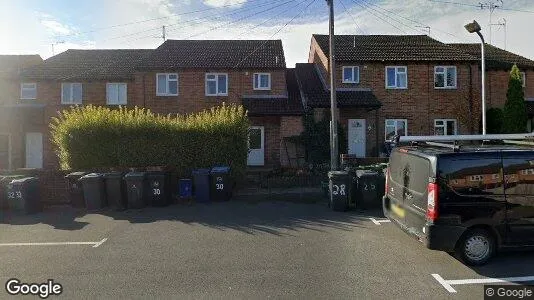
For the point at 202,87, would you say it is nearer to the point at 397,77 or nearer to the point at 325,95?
the point at 325,95

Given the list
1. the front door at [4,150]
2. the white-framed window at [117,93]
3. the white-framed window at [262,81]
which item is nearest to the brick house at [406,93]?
the white-framed window at [262,81]

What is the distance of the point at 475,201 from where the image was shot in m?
5.04

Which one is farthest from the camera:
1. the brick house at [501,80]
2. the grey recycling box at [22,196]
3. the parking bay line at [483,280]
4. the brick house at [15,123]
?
the brick house at [501,80]

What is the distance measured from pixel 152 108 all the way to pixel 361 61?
34.4 feet

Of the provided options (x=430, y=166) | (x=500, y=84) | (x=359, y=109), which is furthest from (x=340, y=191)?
(x=500, y=84)

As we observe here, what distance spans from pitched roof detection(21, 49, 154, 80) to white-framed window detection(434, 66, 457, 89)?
15433mm

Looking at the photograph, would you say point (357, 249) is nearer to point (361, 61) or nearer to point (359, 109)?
point (359, 109)

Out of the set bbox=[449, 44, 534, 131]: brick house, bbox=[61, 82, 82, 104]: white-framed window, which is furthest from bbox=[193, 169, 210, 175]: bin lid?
bbox=[449, 44, 534, 131]: brick house

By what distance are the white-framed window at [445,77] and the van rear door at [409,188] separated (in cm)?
1388

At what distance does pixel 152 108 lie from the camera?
18047 mm

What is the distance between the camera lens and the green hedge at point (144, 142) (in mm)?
11297

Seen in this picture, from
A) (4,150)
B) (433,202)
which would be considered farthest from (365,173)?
(4,150)

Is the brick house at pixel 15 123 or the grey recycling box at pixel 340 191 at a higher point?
the brick house at pixel 15 123

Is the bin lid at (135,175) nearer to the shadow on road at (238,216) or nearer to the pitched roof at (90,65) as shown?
the shadow on road at (238,216)
